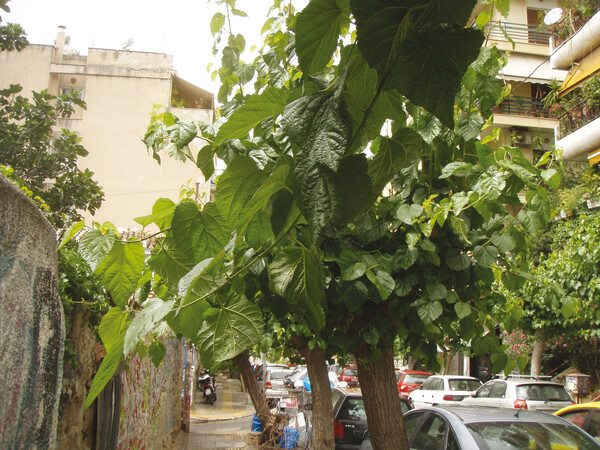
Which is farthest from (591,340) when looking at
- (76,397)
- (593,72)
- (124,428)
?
(76,397)

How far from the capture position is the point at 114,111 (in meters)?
21.9

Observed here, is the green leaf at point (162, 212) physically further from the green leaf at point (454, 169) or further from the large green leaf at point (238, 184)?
the green leaf at point (454, 169)

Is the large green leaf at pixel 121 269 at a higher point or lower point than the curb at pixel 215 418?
higher

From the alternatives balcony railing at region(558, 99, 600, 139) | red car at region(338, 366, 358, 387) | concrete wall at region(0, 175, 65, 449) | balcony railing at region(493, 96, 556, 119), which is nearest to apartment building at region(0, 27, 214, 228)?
balcony railing at region(493, 96, 556, 119)

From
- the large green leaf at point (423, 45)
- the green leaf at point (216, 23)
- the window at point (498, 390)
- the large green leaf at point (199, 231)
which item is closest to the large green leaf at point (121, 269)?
the large green leaf at point (199, 231)

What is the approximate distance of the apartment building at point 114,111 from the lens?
21422 mm

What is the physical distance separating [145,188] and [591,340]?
16143 millimetres

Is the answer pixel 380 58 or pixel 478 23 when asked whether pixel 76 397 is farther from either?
pixel 380 58

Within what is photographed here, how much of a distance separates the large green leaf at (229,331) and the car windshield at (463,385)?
1932 centimetres

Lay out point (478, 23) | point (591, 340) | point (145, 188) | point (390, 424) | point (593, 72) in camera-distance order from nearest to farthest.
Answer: point (478, 23), point (390, 424), point (593, 72), point (591, 340), point (145, 188)

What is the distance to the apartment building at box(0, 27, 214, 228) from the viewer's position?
21.4 m

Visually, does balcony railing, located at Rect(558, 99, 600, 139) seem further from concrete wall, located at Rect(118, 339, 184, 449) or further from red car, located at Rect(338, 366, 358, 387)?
red car, located at Rect(338, 366, 358, 387)

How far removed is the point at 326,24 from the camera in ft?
2.58

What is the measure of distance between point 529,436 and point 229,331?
520 centimetres
